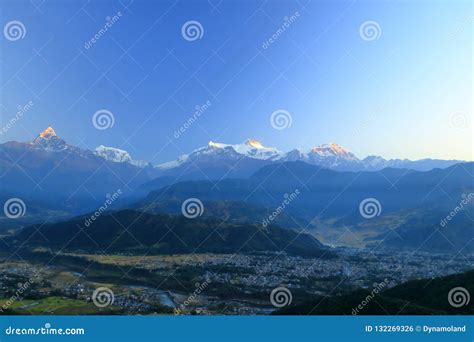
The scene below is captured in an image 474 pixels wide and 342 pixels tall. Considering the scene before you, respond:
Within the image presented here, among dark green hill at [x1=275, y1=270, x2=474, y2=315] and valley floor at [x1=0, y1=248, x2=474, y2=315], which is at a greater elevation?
dark green hill at [x1=275, y1=270, x2=474, y2=315]

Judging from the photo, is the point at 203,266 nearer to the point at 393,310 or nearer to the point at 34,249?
the point at 34,249

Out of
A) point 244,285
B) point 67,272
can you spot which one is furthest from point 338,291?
point 67,272

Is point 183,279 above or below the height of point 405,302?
below

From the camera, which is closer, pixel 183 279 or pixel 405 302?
pixel 405 302

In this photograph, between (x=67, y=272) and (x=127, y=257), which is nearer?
(x=67, y=272)

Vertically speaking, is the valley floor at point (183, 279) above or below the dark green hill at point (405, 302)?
below

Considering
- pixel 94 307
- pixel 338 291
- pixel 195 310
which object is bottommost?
pixel 94 307

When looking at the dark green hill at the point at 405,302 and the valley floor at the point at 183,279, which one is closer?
the dark green hill at the point at 405,302

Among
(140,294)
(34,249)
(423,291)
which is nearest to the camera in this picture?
(423,291)

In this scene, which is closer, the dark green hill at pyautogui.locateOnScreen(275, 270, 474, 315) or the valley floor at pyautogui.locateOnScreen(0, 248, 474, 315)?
the dark green hill at pyautogui.locateOnScreen(275, 270, 474, 315)
